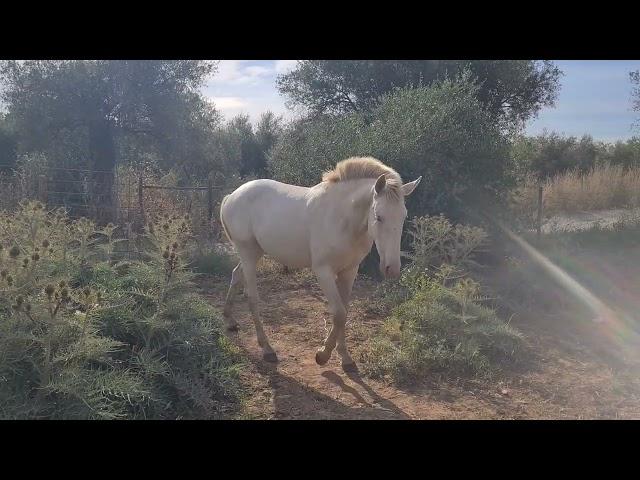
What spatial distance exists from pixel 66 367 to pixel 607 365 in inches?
216

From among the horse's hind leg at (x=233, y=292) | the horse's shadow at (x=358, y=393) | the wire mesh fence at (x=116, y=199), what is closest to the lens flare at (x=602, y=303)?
the horse's shadow at (x=358, y=393)

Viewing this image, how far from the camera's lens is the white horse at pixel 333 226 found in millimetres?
4266

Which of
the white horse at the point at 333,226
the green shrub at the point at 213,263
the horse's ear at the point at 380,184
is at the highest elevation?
the horse's ear at the point at 380,184

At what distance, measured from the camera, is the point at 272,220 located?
5.33m

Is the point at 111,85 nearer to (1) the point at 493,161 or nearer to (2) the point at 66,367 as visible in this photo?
(1) the point at 493,161

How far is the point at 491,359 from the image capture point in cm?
520

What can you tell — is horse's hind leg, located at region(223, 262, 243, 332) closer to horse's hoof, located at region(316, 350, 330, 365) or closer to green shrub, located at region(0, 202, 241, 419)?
green shrub, located at region(0, 202, 241, 419)

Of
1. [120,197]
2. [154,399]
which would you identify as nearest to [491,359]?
[154,399]

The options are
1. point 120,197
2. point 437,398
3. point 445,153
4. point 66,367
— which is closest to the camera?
point 66,367

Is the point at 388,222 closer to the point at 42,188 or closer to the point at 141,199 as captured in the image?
the point at 141,199

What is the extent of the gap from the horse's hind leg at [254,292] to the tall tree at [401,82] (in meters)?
10.2

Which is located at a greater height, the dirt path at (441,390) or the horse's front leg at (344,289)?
the horse's front leg at (344,289)

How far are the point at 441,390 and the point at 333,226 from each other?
1988 millimetres

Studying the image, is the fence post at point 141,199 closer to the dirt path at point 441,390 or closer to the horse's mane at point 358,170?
the dirt path at point 441,390
